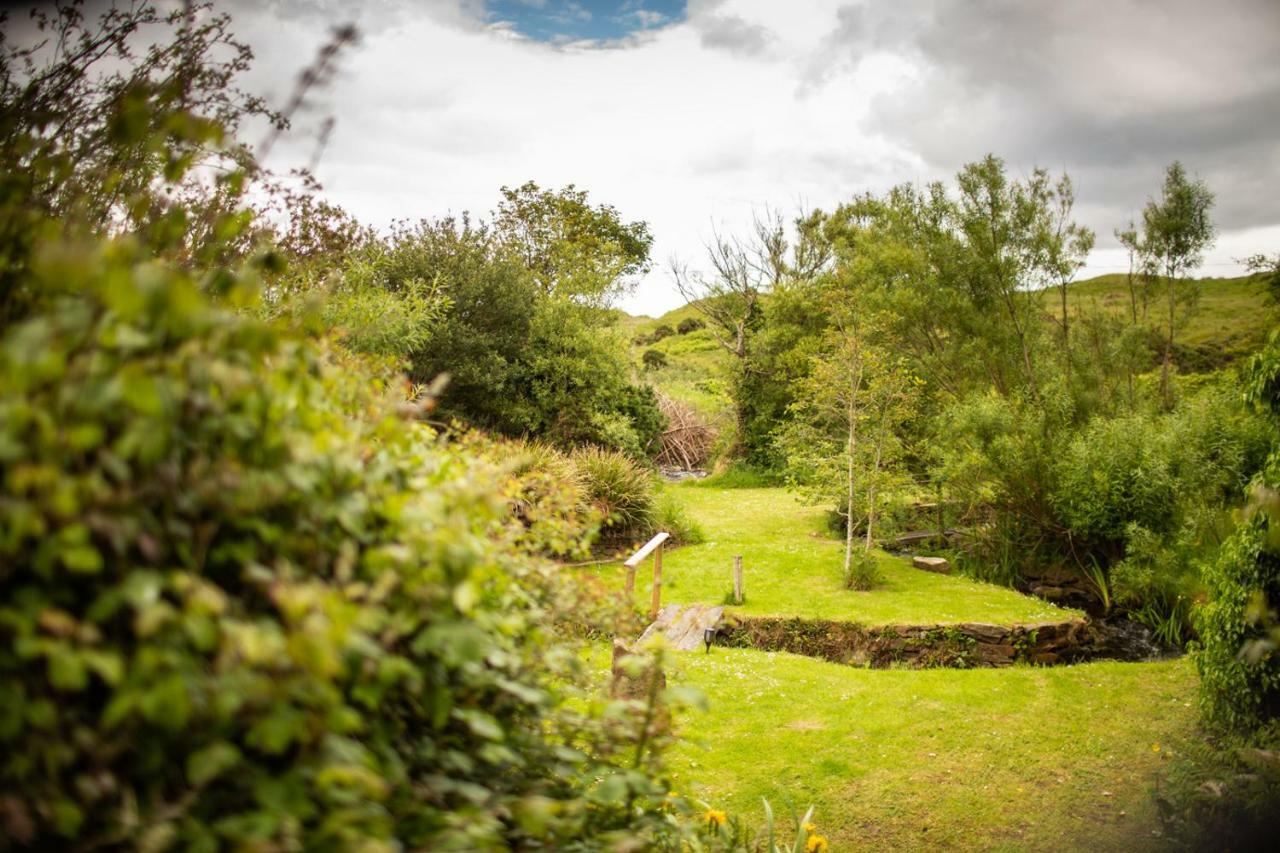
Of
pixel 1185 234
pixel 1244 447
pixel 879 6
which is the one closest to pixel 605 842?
pixel 1244 447

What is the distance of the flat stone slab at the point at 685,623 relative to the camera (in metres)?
9.93

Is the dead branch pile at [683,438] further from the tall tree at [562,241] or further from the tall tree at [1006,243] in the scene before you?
the tall tree at [1006,243]

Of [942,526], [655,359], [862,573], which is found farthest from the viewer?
[655,359]

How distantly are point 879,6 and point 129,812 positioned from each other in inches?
597

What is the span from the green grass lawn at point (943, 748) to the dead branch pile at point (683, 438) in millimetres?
17881

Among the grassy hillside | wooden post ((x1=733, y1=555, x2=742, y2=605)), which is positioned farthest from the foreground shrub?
the grassy hillside

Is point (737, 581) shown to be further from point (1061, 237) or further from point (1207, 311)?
point (1207, 311)

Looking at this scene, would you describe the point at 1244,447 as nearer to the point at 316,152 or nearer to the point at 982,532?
the point at 982,532

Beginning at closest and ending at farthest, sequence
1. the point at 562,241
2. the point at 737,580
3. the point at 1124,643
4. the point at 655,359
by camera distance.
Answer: the point at 1124,643 < the point at 737,580 < the point at 562,241 < the point at 655,359

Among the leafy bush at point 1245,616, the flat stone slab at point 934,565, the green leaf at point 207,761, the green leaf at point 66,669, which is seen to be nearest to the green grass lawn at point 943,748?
the leafy bush at point 1245,616

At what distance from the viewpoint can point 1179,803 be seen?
537 cm

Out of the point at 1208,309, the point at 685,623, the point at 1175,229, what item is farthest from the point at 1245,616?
the point at 1208,309

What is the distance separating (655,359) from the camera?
159ft

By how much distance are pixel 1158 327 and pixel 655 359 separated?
3339cm
